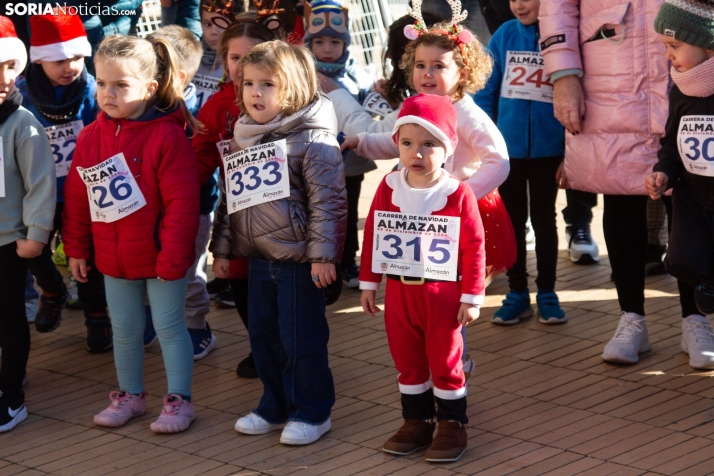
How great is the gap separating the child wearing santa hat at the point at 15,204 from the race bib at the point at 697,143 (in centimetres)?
270

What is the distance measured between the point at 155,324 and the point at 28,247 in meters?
0.65

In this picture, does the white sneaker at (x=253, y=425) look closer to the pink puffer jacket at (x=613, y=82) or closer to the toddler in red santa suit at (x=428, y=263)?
the toddler in red santa suit at (x=428, y=263)

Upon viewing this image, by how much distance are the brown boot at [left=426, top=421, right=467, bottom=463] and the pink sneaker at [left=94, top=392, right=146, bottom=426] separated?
4.64 ft

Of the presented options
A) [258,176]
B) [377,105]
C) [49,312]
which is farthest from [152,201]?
[377,105]

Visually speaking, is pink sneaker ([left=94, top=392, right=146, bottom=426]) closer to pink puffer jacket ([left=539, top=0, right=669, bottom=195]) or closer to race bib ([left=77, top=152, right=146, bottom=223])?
race bib ([left=77, top=152, right=146, bottom=223])

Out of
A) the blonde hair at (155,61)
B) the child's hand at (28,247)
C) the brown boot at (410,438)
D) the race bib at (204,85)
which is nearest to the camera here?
the brown boot at (410,438)

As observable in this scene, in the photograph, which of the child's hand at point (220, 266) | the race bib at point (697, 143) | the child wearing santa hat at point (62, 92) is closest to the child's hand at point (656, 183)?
the race bib at point (697, 143)

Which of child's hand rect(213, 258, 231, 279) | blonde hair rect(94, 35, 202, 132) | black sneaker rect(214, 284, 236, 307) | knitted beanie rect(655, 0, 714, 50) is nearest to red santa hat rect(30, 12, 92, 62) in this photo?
blonde hair rect(94, 35, 202, 132)

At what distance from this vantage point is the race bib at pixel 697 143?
13.9ft

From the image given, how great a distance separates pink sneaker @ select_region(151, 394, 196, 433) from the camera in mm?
4488

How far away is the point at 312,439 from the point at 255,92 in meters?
1.43

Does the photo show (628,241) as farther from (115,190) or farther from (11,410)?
(11,410)

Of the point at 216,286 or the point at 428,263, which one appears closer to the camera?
the point at 428,263

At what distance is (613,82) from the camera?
486 centimetres
